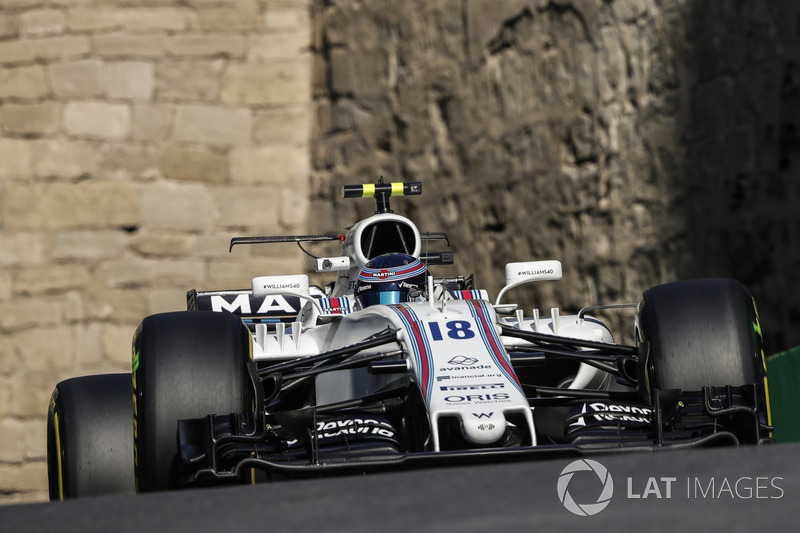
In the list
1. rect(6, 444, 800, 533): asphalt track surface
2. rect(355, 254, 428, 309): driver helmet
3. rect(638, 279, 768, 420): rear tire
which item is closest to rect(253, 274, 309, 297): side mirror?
rect(355, 254, 428, 309): driver helmet

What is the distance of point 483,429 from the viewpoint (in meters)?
3.54

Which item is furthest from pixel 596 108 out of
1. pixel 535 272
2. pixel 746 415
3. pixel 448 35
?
pixel 746 415

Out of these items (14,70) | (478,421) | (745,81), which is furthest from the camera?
(14,70)

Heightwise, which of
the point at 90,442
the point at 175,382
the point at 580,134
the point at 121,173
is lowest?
the point at 90,442

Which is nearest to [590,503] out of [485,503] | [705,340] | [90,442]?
[485,503]

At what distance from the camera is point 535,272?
5.16 metres

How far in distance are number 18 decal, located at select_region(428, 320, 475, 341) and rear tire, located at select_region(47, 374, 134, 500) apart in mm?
1359

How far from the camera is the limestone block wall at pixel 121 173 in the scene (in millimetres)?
9938

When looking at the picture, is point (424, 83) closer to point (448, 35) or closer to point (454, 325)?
point (448, 35)

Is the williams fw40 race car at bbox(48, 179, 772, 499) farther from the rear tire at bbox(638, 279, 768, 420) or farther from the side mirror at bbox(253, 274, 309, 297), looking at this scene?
the side mirror at bbox(253, 274, 309, 297)

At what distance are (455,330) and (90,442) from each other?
1550 millimetres

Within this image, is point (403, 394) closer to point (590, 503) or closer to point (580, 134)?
point (590, 503)

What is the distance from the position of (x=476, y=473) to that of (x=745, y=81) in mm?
5207

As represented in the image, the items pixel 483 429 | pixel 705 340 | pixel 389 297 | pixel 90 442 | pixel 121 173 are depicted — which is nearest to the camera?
pixel 483 429
